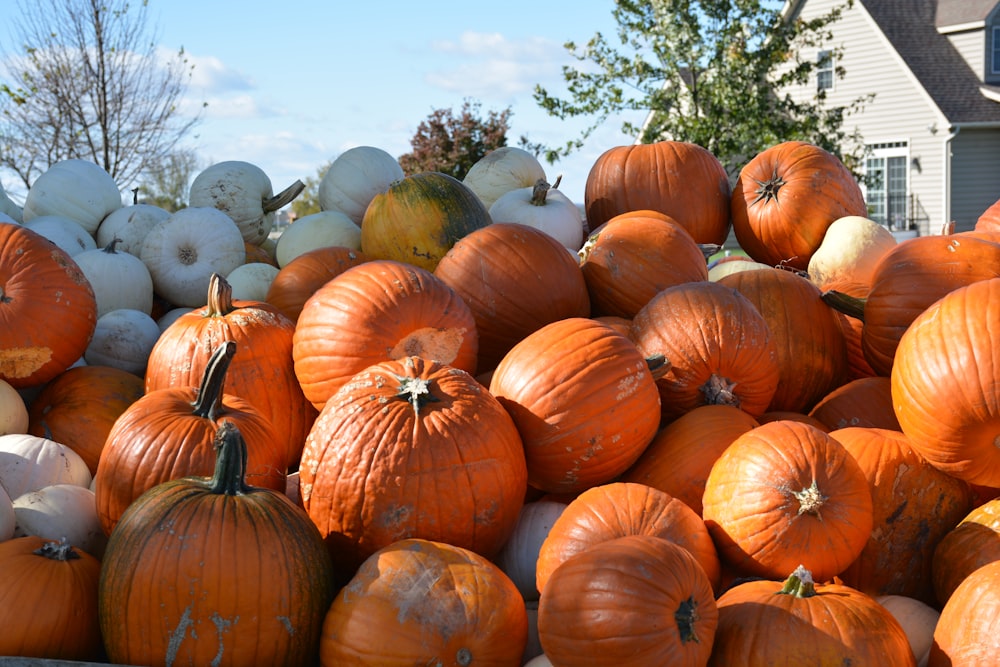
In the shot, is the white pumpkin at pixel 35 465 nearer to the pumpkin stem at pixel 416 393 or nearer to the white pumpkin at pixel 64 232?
the pumpkin stem at pixel 416 393

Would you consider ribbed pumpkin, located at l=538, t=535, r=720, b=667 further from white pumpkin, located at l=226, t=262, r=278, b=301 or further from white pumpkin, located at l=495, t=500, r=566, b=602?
white pumpkin, located at l=226, t=262, r=278, b=301

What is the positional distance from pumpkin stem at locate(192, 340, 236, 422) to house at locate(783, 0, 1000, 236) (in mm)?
23153

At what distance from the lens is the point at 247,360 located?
360 cm

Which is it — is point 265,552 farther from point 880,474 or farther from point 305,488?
point 880,474

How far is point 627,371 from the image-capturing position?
10.1 ft

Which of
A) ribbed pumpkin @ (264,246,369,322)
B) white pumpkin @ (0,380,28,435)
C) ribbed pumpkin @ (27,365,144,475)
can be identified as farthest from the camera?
Answer: ribbed pumpkin @ (264,246,369,322)

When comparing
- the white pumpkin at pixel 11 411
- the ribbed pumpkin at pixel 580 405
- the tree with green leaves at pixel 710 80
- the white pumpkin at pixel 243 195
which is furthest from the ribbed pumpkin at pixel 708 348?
the tree with green leaves at pixel 710 80

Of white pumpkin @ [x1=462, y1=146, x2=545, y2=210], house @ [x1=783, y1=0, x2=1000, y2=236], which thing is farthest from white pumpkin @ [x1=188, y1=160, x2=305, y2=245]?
house @ [x1=783, y1=0, x2=1000, y2=236]

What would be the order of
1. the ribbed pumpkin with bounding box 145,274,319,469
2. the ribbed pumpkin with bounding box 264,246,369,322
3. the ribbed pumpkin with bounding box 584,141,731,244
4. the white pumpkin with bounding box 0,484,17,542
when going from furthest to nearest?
the ribbed pumpkin with bounding box 584,141,731,244 < the ribbed pumpkin with bounding box 264,246,369,322 < the ribbed pumpkin with bounding box 145,274,319,469 < the white pumpkin with bounding box 0,484,17,542

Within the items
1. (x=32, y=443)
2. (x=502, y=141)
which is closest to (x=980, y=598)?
(x=32, y=443)

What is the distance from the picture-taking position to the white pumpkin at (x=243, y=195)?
582 centimetres

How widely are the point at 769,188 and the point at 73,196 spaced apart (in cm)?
421

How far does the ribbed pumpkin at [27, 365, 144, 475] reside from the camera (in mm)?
3820

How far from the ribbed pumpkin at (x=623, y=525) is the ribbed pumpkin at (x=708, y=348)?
0.70 m
